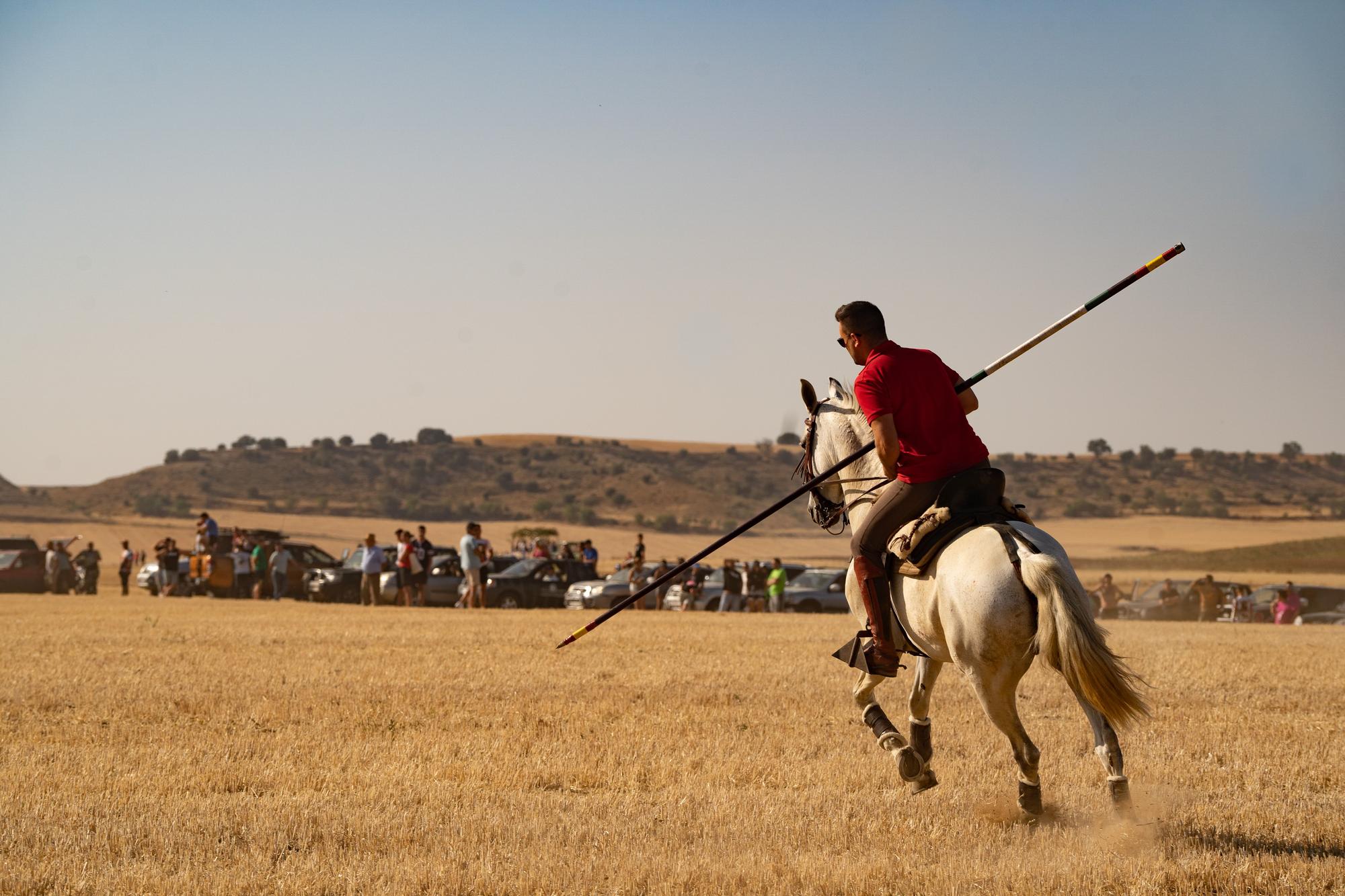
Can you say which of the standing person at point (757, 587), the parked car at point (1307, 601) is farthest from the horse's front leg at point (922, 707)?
the parked car at point (1307, 601)

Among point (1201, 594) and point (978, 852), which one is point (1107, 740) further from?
point (1201, 594)

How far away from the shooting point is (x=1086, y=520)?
392 ft

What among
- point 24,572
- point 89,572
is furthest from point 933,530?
point 24,572

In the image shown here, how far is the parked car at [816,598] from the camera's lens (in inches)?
1428

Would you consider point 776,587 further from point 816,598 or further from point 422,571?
point 422,571

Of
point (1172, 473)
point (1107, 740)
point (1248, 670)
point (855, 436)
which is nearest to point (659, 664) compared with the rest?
point (1248, 670)

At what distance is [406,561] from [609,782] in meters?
25.1

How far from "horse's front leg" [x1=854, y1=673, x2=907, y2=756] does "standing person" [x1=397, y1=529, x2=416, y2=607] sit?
2474cm

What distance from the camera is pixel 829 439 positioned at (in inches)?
335

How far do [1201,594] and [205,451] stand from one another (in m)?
137

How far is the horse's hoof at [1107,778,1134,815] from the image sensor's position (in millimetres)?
6832

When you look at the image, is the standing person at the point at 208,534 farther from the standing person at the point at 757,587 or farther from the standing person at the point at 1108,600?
the standing person at the point at 1108,600

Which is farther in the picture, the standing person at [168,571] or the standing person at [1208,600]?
the standing person at [168,571]

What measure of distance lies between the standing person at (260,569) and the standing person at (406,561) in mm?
4859
